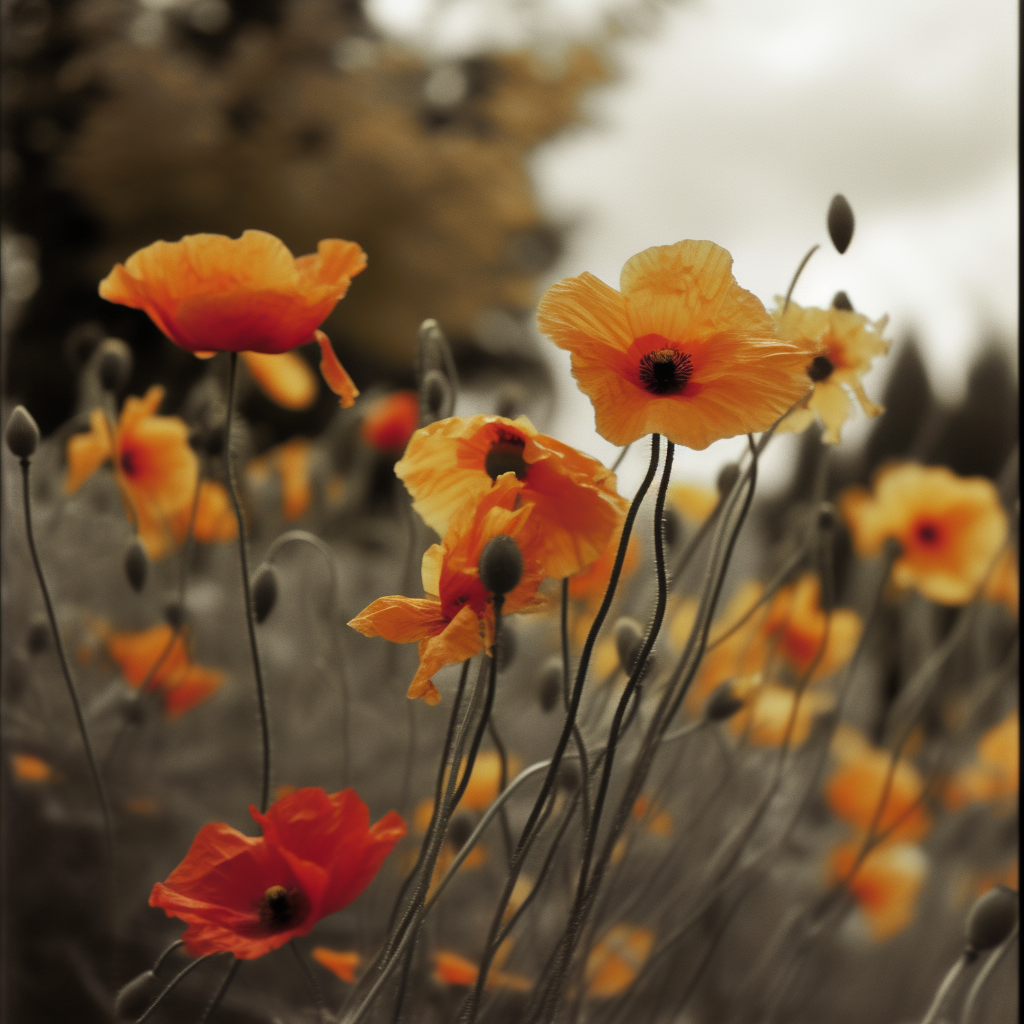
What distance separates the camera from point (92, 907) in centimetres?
89

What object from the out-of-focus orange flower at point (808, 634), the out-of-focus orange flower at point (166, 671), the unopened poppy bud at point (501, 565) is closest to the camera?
the unopened poppy bud at point (501, 565)

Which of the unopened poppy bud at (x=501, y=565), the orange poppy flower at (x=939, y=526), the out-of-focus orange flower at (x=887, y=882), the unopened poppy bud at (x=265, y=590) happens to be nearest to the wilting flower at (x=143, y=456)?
the unopened poppy bud at (x=265, y=590)

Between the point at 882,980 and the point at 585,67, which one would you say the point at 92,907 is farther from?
the point at 585,67

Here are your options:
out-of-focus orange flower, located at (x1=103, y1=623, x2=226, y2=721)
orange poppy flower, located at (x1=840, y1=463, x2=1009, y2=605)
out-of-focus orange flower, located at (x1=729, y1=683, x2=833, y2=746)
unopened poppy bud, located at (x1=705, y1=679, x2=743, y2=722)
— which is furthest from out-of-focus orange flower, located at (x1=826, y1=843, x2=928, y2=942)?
out-of-focus orange flower, located at (x1=103, y1=623, x2=226, y2=721)

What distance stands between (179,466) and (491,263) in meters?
4.20

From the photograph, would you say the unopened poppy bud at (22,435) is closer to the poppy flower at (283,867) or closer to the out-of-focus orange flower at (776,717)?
the poppy flower at (283,867)

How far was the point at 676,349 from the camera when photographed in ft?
1.32

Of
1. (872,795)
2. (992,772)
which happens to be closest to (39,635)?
(872,795)

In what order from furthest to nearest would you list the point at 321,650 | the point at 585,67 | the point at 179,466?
the point at 585,67
the point at 321,650
the point at 179,466

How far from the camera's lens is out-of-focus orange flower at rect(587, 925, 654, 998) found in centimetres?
71

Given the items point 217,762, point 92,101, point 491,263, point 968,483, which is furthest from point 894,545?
point 491,263

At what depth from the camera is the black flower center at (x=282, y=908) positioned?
43 cm

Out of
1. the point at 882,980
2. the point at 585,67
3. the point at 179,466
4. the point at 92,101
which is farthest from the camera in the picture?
the point at 585,67

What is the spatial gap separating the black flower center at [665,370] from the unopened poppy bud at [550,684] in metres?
0.22
